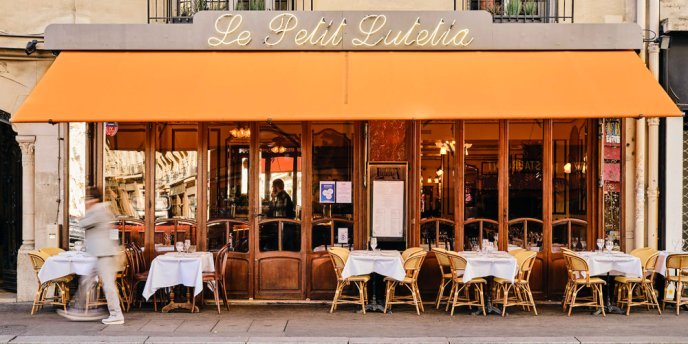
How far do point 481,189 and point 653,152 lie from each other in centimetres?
272

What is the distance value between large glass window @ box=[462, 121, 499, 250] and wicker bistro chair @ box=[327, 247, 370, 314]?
1.93m

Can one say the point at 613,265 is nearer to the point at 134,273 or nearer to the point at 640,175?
the point at 640,175

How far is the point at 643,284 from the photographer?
10.3 metres

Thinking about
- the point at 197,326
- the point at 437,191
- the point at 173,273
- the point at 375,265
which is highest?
the point at 437,191

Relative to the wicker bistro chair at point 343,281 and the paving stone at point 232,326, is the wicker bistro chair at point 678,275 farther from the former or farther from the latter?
the paving stone at point 232,326

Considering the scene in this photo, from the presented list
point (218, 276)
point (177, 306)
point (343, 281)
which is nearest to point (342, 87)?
point (343, 281)

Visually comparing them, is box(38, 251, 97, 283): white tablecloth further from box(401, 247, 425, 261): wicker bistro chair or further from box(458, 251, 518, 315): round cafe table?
box(458, 251, 518, 315): round cafe table

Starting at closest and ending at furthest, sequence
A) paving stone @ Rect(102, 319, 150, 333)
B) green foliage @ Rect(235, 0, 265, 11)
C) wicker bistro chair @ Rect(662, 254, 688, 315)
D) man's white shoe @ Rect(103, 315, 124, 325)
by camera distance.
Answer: paving stone @ Rect(102, 319, 150, 333)
man's white shoe @ Rect(103, 315, 124, 325)
wicker bistro chair @ Rect(662, 254, 688, 315)
green foliage @ Rect(235, 0, 265, 11)

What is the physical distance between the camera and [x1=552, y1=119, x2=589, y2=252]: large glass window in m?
11.2

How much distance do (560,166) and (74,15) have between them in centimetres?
799

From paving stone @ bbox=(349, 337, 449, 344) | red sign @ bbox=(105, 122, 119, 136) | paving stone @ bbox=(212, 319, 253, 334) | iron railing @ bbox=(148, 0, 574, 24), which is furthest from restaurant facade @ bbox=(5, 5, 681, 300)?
paving stone @ bbox=(349, 337, 449, 344)

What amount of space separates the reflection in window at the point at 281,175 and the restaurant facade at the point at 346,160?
0.06ft

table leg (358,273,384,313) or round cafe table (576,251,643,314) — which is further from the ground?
round cafe table (576,251,643,314)

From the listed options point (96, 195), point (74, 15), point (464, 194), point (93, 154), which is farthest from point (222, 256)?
point (74, 15)
